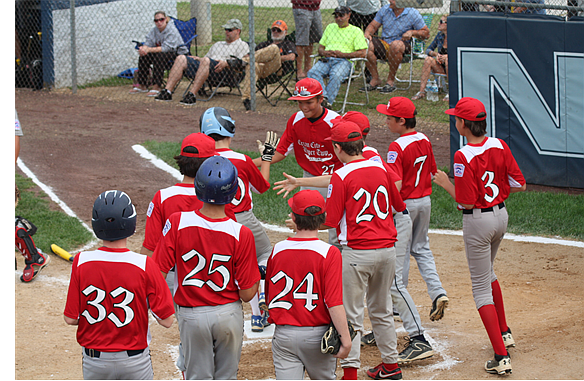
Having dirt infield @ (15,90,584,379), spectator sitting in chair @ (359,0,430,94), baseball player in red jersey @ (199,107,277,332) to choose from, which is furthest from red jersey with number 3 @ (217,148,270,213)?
spectator sitting in chair @ (359,0,430,94)

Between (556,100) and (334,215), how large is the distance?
18.8 feet

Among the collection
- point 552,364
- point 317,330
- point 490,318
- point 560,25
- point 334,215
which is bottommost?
point 552,364

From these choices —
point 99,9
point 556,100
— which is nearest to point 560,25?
point 556,100

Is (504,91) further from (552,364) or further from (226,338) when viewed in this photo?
(226,338)

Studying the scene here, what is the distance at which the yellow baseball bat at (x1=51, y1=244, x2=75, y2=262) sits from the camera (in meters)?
6.52

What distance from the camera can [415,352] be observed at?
462 cm

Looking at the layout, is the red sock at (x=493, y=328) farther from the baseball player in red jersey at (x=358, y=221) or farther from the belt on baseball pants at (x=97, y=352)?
the belt on baseball pants at (x=97, y=352)

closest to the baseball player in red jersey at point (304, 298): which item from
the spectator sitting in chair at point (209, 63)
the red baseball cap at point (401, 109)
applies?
the red baseball cap at point (401, 109)

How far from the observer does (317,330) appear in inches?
133

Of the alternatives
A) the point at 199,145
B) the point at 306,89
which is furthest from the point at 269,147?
the point at 199,145

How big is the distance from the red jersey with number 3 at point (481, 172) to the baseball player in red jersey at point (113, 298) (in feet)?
7.97

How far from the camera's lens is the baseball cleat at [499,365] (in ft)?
14.3

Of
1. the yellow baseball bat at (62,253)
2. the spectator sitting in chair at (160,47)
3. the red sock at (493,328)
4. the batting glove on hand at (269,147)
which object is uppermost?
the spectator sitting in chair at (160,47)

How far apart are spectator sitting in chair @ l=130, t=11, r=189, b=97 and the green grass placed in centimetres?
607
